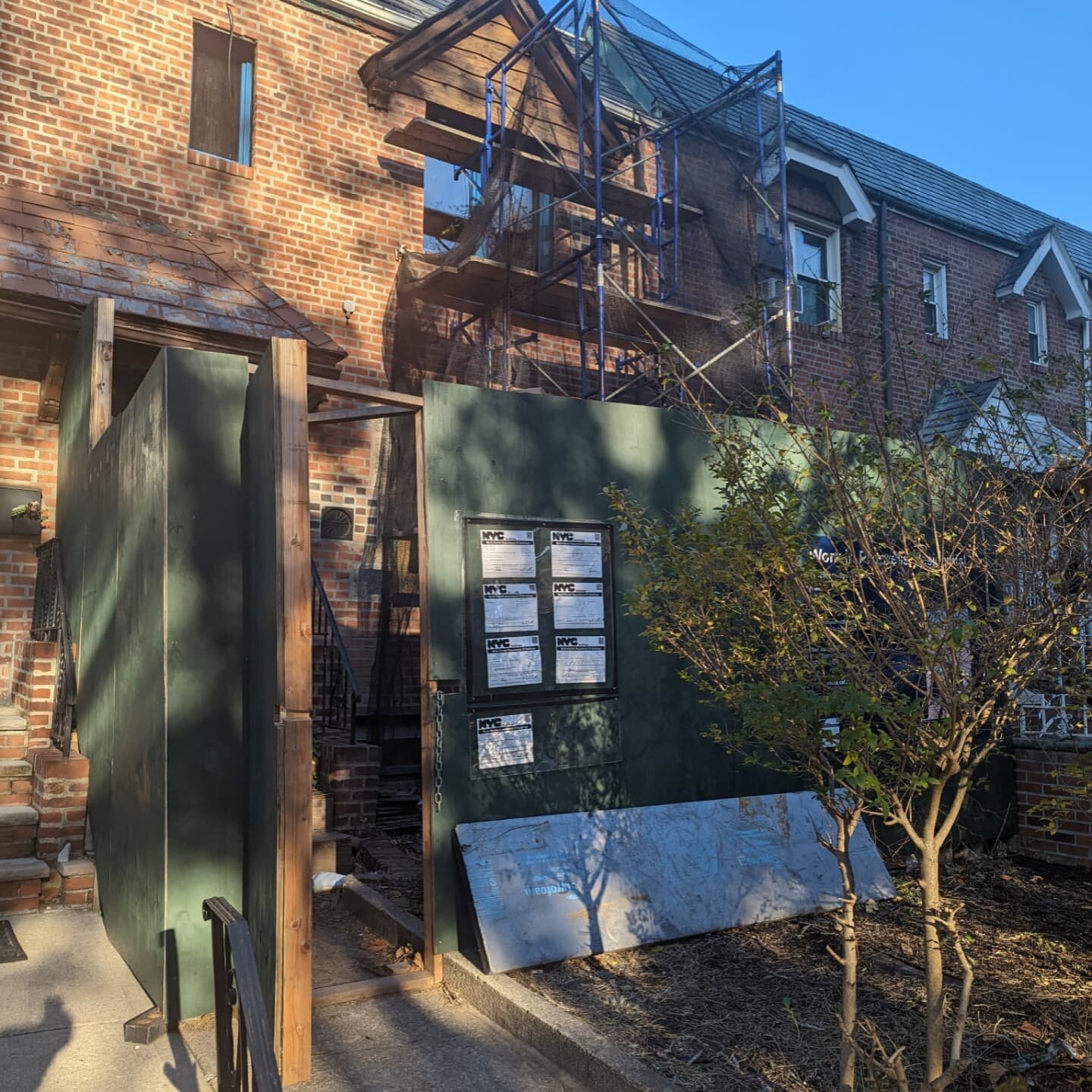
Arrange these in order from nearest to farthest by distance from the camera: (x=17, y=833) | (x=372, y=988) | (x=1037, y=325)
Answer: (x=372, y=988) < (x=17, y=833) < (x=1037, y=325)

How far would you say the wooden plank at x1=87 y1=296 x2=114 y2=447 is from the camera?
20.9 ft

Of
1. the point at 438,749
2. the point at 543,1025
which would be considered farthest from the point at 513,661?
the point at 543,1025

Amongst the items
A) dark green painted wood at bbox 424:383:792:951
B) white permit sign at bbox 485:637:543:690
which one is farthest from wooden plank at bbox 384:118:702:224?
white permit sign at bbox 485:637:543:690

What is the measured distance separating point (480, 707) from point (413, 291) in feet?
20.1

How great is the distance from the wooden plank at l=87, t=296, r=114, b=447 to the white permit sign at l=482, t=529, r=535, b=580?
9.02 feet

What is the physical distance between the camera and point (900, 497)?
3.78 m

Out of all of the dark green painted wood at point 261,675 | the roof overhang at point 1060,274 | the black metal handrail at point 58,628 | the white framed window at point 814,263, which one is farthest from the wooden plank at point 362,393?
the roof overhang at point 1060,274

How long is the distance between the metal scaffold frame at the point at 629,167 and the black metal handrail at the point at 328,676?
11.2 feet

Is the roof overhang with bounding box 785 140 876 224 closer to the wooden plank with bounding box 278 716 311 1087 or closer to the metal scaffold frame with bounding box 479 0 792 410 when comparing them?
the metal scaffold frame with bounding box 479 0 792 410

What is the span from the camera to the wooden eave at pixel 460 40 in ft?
33.0

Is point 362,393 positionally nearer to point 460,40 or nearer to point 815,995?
point 815,995

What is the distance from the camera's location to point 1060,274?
16531mm

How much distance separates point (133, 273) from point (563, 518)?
167 inches

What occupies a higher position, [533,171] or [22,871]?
[533,171]
